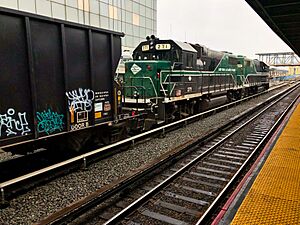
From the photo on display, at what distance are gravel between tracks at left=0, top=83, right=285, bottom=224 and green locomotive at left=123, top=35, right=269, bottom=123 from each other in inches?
73.2

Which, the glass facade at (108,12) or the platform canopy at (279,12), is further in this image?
the glass facade at (108,12)

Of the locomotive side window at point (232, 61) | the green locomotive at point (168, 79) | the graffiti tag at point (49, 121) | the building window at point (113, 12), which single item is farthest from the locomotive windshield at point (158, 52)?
the building window at point (113, 12)

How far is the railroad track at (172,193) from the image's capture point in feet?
14.9

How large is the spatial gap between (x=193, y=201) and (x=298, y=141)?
5052 millimetres

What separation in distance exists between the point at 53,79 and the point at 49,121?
2.98 feet

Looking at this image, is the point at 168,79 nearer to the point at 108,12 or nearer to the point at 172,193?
the point at 172,193

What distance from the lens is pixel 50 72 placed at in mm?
5602

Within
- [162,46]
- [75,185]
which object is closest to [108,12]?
[162,46]

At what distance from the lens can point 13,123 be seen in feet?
16.1

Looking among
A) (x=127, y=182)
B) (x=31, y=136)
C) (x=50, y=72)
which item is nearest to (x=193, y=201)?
(x=127, y=182)

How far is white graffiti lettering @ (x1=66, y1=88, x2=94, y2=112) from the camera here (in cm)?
611

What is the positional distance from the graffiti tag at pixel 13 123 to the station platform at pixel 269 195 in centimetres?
386

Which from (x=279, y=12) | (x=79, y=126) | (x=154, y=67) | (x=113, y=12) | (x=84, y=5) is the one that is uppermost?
(x=113, y=12)

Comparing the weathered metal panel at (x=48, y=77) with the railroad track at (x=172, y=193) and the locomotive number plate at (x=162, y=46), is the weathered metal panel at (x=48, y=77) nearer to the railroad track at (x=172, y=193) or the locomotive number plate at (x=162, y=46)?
the railroad track at (x=172, y=193)
